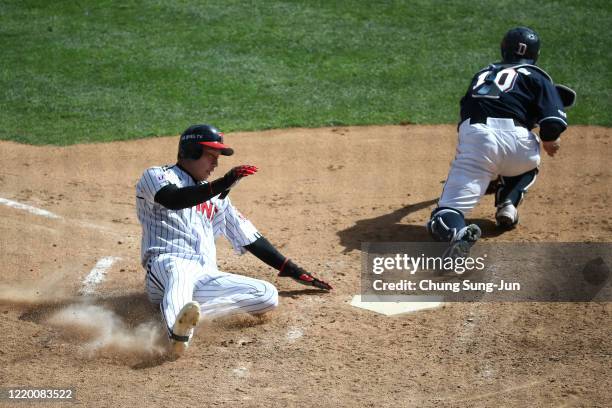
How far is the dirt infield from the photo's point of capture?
4410mm

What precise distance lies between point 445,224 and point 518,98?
1.24 meters

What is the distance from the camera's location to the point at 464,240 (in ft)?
19.1

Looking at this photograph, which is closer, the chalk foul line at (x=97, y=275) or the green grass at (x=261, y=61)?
the chalk foul line at (x=97, y=275)

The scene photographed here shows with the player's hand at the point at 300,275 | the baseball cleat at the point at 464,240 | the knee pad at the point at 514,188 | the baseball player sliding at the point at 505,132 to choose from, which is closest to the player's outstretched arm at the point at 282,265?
the player's hand at the point at 300,275

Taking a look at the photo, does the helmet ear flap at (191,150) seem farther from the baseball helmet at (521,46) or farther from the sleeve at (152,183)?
the baseball helmet at (521,46)

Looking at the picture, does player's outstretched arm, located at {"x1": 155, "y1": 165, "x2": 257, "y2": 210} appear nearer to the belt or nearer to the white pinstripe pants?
the white pinstripe pants

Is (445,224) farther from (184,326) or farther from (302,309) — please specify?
(184,326)

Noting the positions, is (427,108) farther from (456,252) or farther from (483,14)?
(456,252)

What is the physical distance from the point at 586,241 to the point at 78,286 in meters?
3.76

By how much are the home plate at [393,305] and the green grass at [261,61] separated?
4.17 metres

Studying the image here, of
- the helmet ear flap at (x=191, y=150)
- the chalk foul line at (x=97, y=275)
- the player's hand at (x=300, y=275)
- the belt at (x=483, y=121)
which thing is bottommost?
the chalk foul line at (x=97, y=275)

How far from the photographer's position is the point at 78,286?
5.84m

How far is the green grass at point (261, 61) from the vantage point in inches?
380
